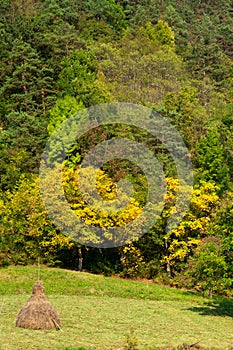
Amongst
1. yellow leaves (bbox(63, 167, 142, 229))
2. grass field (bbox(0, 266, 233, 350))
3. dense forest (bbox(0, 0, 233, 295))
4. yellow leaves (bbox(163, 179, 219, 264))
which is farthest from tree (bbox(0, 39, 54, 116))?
grass field (bbox(0, 266, 233, 350))

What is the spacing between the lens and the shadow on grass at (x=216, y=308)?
35.8 metres

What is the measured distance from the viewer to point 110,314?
32719 millimetres

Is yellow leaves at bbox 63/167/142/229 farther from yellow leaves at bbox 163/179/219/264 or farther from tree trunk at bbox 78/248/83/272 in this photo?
yellow leaves at bbox 163/179/219/264

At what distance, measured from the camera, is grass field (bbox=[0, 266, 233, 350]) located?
24.7 meters

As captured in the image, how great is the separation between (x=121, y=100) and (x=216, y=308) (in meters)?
43.1

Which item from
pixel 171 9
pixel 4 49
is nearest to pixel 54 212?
pixel 4 49

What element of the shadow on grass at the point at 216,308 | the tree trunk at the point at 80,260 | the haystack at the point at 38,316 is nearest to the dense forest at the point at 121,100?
the tree trunk at the point at 80,260

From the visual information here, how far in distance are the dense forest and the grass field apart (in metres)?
2.46

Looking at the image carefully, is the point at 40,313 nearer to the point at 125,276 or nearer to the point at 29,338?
the point at 29,338

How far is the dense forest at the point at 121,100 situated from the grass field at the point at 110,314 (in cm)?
246

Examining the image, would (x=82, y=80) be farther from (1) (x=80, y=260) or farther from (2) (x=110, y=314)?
(2) (x=110, y=314)

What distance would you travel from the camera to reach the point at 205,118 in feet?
250

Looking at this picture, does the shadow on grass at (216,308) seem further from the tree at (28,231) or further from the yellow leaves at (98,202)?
the tree at (28,231)

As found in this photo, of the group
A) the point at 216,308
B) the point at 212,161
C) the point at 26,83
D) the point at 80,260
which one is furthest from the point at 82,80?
the point at 216,308
